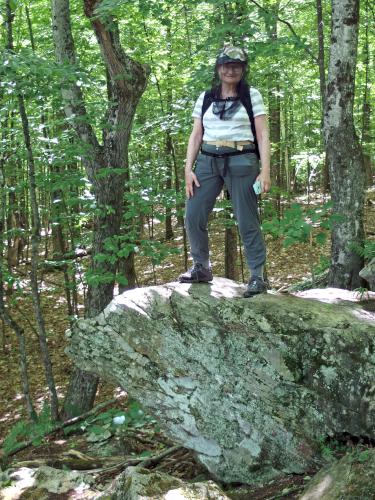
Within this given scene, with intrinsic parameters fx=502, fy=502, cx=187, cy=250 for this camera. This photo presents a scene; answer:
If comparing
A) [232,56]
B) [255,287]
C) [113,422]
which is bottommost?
[113,422]

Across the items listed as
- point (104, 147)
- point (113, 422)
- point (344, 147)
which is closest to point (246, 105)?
point (344, 147)

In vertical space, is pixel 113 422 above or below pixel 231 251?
below

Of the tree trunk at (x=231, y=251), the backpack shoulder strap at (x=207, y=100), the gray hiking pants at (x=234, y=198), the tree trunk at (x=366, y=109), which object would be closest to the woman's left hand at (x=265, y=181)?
the gray hiking pants at (x=234, y=198)

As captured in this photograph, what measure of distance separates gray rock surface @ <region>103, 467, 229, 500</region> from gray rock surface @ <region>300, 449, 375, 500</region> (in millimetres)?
642

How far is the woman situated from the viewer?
427 cm

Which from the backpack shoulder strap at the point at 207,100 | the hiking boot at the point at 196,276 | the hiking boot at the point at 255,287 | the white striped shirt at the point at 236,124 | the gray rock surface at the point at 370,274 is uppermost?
the backpack shoulder strap at the point at 207,100

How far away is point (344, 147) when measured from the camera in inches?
229

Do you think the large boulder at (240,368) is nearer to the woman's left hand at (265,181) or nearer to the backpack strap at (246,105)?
the woman's left hand at (265,181)

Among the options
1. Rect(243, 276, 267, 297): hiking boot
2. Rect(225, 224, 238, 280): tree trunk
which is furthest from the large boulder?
Rect(225, 224, 238, 280): tree trunk

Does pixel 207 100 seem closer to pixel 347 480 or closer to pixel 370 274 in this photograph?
pixel 370 274

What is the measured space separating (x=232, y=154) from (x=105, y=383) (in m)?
7.11

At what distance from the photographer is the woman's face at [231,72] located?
13.5 ft

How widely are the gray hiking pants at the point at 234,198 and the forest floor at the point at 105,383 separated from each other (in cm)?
192

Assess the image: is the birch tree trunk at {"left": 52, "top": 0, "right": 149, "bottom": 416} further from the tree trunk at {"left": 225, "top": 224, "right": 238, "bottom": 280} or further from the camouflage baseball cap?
the camouflage baseball cap
